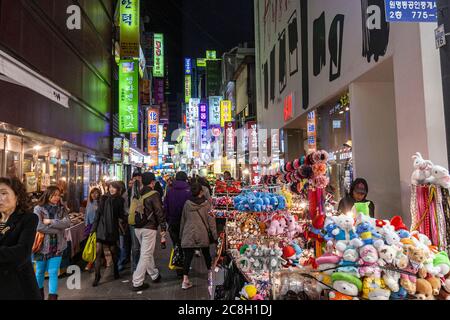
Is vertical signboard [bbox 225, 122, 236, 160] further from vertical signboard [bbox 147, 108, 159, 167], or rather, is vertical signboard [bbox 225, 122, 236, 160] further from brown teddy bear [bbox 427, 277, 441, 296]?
brown teddy bear [bbox 427, 277, 441, 296]

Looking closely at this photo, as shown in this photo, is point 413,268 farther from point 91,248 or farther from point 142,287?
point 91,248

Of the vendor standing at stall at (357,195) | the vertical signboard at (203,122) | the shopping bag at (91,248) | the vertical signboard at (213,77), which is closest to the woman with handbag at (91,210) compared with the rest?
the shopping bag at (91,248)

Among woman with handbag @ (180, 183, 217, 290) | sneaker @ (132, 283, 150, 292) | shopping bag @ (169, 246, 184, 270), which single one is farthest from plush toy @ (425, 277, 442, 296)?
shopping bag @ (169, 246, 184, 270)

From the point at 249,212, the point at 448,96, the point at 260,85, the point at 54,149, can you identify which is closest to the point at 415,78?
the point at 448,96

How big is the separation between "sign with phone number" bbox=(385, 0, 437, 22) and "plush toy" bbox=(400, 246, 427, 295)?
3.03 meters

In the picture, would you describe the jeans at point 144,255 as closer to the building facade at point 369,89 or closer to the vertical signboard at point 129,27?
the building facade at point 369,89

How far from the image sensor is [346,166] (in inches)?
336

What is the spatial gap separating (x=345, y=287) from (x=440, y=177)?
7.26ft

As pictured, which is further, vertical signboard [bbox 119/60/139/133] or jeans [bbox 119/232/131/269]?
vertical signboard [bbox 119/60/139/133]

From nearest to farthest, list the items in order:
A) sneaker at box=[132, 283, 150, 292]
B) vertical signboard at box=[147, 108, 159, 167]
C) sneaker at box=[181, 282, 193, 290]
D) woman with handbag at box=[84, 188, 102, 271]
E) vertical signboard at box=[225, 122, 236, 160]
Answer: sneaker at box=[132, 283, 150, 292]
sneaker at box=[181, 282, 193, 290]
woman with handbag at box=[84, 188, 102, 271]
vertical signboard at box=[225, 122, 236, 160]
vertical signboard at box=[147, 108, 159, 167]

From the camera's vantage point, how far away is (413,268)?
2738mm

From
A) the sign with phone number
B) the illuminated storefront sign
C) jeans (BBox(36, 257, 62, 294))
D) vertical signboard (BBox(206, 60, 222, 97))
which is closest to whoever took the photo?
the sign with phone number

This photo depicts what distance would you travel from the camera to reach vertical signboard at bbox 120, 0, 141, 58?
16375 millimetres
